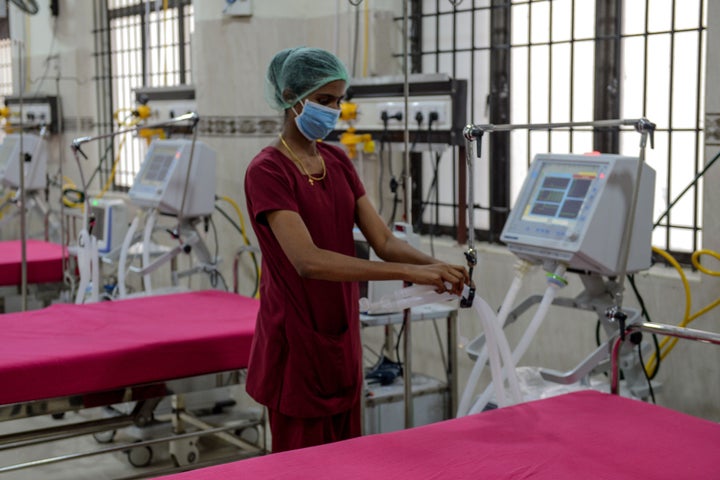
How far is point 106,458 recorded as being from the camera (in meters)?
4.24

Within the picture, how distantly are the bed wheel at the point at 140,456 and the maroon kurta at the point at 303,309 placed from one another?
1.63m

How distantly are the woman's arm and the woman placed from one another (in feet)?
0.17

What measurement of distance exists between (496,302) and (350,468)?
2.54 metres

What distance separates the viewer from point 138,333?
3516 millimetres

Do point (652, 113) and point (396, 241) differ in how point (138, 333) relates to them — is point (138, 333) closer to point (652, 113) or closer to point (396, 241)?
point (396, 241)

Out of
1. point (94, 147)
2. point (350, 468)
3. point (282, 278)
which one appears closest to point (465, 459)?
point (350, 468)

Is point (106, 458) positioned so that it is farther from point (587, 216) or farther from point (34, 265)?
point (587, 216)

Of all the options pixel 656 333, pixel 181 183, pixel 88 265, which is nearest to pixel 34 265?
pixel 88 265

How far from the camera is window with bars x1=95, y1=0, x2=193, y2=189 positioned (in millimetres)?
6961

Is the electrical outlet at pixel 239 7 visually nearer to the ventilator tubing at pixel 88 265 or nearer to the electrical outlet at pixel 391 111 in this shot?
the electrical outlet at pixel 391 111

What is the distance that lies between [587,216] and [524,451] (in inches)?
42.5

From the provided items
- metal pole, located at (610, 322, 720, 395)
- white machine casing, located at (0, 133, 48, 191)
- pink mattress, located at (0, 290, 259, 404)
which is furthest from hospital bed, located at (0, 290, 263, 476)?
white machine casing, located at (0, 133, 48, 191)

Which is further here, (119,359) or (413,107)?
(413,107)

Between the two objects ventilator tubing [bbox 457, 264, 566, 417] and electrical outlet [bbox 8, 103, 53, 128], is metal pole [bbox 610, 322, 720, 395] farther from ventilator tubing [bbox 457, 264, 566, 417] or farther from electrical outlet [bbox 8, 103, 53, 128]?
electrical outlet [bbox 8, 103, 53, 128]
